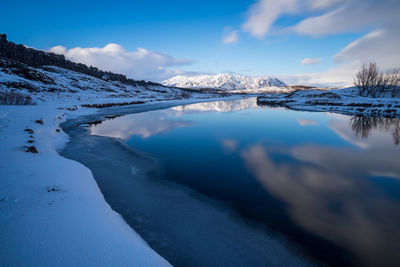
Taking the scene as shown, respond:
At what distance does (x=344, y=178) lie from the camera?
705 cm

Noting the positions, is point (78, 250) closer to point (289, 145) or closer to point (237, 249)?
point (237, 249)

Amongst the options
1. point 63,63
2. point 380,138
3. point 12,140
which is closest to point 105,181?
point 12,140

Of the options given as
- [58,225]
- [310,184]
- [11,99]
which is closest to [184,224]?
[58,225]

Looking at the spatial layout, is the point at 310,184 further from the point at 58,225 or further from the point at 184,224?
the point at 58,225

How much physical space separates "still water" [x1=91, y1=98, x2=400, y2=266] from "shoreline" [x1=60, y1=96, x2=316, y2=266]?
1.49ft

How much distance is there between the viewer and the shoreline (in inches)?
139

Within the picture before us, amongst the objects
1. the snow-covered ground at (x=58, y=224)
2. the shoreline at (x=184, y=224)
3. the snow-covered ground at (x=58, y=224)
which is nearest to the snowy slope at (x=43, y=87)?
the snow-covered ground at (x=58, y=224)

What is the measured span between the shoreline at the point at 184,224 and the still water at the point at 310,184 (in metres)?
0.45

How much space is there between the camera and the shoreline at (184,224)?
3.54 m

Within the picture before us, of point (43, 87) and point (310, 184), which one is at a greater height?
point (43, 87)

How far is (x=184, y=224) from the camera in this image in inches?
172

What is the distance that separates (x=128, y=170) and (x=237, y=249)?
5.42 meters

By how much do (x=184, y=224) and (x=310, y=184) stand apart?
16.6 ft

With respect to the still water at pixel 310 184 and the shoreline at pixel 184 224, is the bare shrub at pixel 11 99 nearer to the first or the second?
the still water at pixel 310 184
